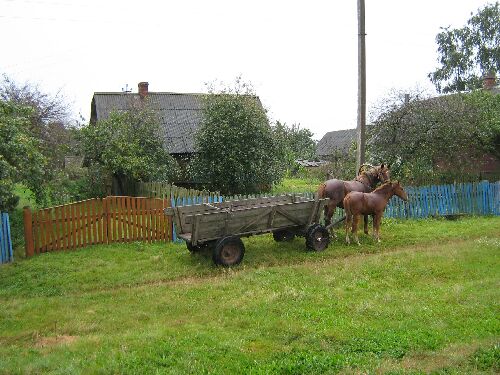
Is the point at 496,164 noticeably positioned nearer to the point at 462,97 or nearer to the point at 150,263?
the point at 462,97

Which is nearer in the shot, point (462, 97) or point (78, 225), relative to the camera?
point (78, 225)

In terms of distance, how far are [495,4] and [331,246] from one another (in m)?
37.9

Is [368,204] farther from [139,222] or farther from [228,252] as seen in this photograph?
[139,222]

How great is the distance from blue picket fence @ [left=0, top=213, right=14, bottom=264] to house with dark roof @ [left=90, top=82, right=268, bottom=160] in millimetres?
15086

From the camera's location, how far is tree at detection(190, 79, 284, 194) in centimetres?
2100

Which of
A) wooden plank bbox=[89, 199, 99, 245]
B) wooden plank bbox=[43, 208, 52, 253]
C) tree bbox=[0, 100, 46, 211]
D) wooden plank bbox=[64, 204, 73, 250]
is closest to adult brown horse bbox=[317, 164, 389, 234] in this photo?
wooden plank bbox=[89, 199, 99, 245]

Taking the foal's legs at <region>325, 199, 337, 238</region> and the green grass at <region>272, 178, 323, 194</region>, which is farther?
the green grass at <region>272, 178, 323, 194</region>

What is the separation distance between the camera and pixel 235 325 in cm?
712

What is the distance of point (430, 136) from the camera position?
19.0 m

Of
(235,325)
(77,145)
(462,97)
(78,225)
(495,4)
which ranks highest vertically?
(495,4)

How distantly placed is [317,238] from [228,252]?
256 centimetres

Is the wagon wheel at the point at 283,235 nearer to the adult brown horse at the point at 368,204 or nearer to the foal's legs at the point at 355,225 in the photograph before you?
the adult brown horse at the point at 368,204

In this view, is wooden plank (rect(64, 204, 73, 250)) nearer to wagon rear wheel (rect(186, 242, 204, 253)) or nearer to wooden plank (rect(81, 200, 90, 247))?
wooden plank (rect(81, 200, 90, 247))

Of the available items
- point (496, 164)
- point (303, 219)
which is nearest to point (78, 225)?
point (303, 219)
